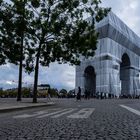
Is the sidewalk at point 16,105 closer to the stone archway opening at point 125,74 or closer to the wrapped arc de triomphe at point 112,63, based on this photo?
the wrapped arc de triomphe at point 112,63

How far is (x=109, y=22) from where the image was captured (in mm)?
133375

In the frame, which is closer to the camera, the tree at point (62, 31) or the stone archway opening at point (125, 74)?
the tree at point (62, 31)

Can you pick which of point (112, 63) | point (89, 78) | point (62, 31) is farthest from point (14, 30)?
point (89, 78)

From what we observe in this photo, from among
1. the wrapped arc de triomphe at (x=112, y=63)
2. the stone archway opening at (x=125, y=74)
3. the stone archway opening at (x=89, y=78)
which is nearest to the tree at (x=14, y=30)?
the wrapped arc de triomphe at (x=112, y=63)

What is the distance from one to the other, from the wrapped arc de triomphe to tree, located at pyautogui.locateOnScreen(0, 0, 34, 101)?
3614 inches

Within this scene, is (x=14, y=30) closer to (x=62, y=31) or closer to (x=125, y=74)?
(x=62, y=31)

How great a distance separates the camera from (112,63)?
133250 millimetres

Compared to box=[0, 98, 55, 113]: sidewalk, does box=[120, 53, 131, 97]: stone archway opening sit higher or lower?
higher

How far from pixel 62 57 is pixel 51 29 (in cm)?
305

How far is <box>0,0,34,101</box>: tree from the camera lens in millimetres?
34562

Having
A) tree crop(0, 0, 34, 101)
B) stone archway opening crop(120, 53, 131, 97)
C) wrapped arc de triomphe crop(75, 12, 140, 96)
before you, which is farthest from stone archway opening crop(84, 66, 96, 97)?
tree crop(0, 0, 34, 101)

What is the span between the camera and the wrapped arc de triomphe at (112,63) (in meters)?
131

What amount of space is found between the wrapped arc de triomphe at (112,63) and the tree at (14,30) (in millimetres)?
91803

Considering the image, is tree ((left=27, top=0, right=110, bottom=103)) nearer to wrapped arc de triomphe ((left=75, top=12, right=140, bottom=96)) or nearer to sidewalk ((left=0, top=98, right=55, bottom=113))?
sidewalk ((left=0, top=98, right=55, bottom=113))
